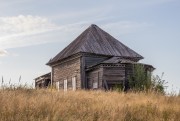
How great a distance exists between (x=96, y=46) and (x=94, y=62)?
1551mm

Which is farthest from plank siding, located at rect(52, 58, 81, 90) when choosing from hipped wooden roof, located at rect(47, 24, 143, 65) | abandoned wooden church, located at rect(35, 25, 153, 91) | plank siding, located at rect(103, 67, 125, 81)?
plank siding, located at rect(103, 67, 125, 81)

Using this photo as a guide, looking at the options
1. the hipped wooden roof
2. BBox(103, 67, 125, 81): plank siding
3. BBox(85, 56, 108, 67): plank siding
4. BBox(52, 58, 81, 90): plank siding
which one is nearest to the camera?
BBox(103, 67, 125, 81): plank siding

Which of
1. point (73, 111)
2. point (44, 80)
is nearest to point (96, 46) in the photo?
point (44, 80)

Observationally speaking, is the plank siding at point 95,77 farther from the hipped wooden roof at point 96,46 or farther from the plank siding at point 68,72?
the hipped wooden roof at point 96,46

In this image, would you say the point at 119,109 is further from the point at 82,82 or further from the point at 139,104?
the point at 82,82

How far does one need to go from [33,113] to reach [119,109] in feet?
10.3

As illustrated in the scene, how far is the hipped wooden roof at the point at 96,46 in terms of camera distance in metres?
35.2

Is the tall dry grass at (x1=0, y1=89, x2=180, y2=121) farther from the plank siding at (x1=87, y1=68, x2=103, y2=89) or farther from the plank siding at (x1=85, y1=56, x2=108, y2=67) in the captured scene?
the plank siding at (x1=85, y1=56, x2=108, y2=67)

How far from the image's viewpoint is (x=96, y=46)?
35.6 m

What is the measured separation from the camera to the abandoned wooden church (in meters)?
31.9

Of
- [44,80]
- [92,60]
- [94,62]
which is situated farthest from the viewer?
[44,80]

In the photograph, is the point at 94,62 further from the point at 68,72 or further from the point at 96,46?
the point at 68,72

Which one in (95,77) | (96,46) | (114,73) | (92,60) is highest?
(96,46)

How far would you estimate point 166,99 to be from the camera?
1641 centimetres
